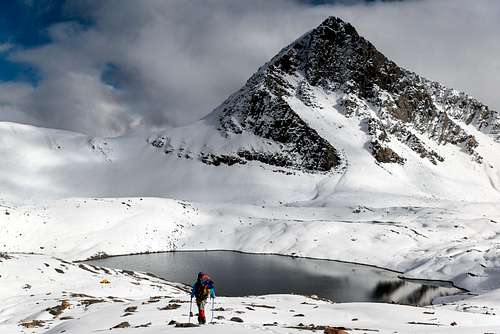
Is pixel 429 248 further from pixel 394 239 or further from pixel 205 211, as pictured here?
pixel 205 211

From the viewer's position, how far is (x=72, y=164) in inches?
7249

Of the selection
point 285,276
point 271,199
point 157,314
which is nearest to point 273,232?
point 285,276

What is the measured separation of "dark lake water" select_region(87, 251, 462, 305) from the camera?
66062mm

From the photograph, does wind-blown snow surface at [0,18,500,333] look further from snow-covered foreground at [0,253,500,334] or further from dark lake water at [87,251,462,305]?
dark lake water at [87,251,462,305]

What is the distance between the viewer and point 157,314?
28.5 meters

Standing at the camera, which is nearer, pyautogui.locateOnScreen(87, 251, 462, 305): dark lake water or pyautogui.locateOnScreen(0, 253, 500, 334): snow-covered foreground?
pyautogui.locateOnScreen(0, 253, 500, 334): snow-covered foreground

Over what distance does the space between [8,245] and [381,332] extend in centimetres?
8103

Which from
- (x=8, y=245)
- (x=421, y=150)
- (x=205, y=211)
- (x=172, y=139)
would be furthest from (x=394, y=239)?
(x=172, y=139)

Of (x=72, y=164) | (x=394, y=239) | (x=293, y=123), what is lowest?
(x=394, y=239)

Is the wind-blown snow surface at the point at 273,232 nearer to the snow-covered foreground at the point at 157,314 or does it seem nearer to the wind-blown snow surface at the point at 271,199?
the wind-blown snow surface at the point at 271,199

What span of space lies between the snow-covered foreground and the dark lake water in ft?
72.5

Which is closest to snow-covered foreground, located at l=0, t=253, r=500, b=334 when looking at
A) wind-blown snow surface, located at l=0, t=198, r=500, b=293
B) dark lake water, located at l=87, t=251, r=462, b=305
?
dark lake water, located at l=87, t=251, r=462, b=305

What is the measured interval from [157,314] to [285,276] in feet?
172

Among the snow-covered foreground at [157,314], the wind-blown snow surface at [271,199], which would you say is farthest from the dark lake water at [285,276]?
the snow-covered foreground at [157,314]
